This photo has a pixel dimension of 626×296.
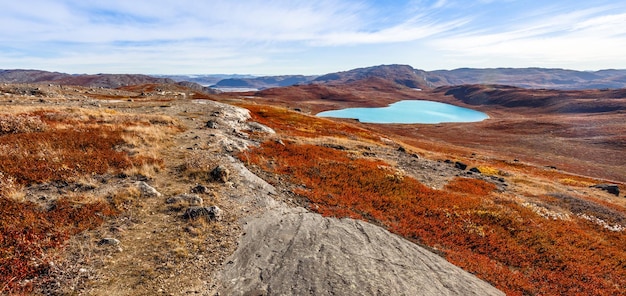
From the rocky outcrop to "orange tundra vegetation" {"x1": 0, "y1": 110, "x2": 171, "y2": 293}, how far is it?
5609mm

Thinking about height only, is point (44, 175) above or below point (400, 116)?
above

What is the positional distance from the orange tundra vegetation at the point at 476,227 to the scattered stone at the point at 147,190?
839cm

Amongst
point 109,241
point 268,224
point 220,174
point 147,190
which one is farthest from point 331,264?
point 147,190

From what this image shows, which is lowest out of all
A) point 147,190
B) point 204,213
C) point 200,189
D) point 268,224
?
point 268,224

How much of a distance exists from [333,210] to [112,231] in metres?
10.8

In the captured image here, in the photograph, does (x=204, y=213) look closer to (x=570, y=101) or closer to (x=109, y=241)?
(x=109, y=241)

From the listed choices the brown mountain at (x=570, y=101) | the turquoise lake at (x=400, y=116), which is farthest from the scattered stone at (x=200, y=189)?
the brown mountain at (x=570, y=101)

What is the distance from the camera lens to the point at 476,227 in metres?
Result: 18.8

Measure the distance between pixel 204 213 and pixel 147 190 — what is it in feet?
12.6

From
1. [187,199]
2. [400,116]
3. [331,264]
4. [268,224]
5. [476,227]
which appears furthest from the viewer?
[400,116]

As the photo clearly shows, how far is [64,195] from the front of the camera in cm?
1262

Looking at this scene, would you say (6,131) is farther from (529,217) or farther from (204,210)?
(529,217)

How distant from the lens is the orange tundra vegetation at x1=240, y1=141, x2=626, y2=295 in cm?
1468

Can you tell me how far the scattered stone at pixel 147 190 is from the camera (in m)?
14.3
